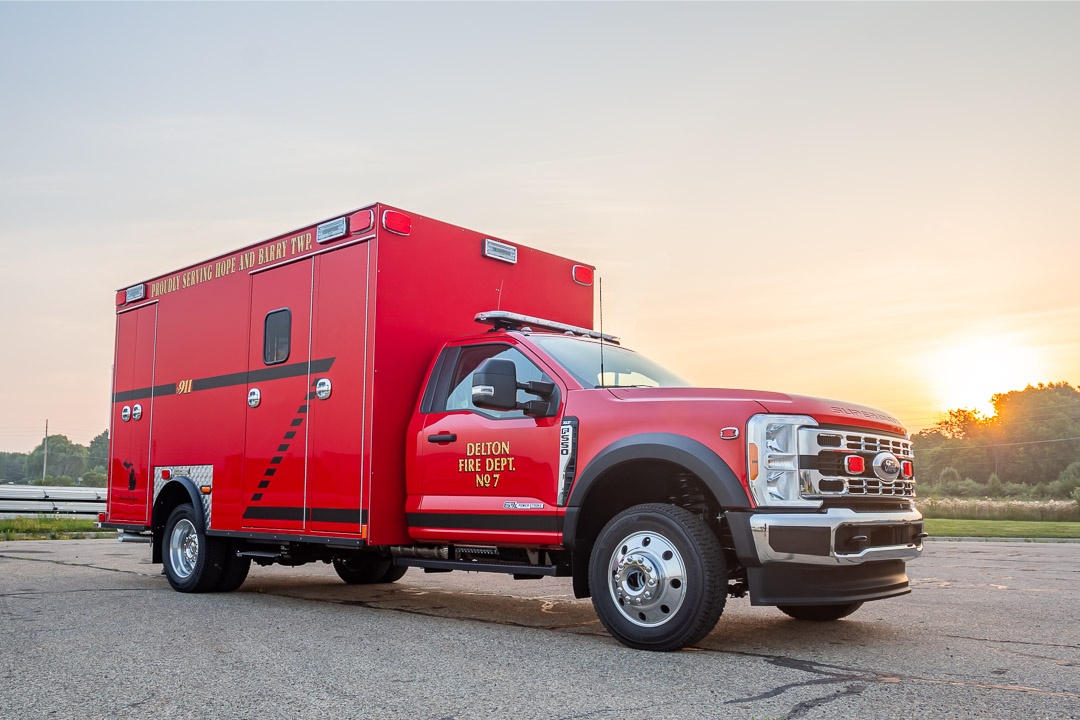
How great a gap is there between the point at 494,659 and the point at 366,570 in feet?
16.1

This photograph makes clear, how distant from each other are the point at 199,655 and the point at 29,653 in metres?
1.09

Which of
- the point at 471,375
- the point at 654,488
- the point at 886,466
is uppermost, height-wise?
the point at 471,375

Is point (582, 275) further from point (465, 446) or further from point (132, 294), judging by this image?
point (132, 294)

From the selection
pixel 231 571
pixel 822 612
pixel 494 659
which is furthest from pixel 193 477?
pixel 822 612

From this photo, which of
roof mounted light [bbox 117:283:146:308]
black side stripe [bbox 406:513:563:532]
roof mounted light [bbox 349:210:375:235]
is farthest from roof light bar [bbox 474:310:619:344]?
roof mounted light [bbox 117:283:146:308]

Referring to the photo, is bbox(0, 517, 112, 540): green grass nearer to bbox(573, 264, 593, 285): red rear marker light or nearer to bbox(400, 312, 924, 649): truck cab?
bbox(573, 264, 593, 285): red rear marker light

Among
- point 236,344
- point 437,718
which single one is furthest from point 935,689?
point 236,344

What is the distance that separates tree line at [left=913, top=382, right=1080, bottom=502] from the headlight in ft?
242

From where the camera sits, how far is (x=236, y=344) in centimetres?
942

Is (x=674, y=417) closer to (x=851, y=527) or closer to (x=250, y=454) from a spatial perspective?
(x=851, y=527)

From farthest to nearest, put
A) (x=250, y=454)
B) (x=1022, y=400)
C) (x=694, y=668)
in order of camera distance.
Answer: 1. (x=1022, y=400)
2. (x=250, y=454)
3. (x=694, y=668)

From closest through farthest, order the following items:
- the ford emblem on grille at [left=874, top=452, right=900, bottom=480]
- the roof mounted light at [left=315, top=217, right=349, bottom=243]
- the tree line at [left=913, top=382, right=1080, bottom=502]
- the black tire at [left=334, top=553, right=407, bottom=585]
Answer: the ford emblem on grille at [left=874, top=452, right=900, bottom=480] < the roof mounted light at [left=315, top=217, right=349, bottom=243] < the black tire at [left=334, top=553, right=407, bottom=585] < the tree line at [left=913, top=382, right=1080, bottom=502]

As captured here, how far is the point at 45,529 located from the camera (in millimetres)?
20297

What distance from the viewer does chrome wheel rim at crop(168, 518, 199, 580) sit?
972 centimetres
